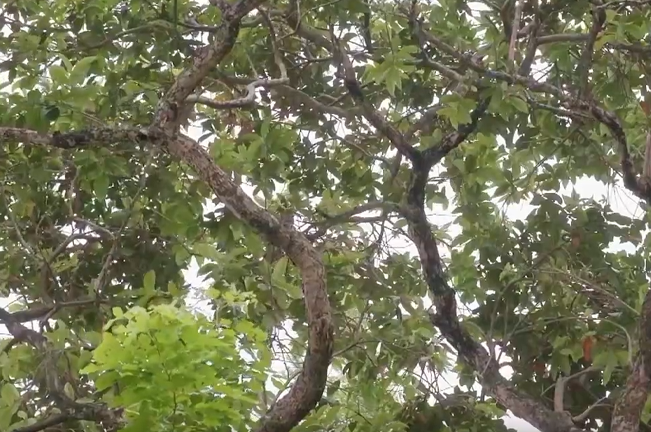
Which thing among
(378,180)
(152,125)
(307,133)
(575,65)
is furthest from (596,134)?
(152,125)

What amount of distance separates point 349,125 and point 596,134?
0.73 m

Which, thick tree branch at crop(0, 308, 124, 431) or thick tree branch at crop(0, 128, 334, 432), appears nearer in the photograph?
thick tree branch at crop(0, 128, 334, 432)

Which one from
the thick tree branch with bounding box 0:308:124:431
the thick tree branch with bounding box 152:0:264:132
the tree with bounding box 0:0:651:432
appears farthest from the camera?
the tree with bounding box 0:0:651:432

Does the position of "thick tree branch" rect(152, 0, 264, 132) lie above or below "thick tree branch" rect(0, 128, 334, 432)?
above

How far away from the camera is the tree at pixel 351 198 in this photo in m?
2.00

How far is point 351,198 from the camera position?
8.20 feet

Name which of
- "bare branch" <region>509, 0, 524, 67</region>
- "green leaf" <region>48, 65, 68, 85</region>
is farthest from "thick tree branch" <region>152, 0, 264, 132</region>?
"bare branch" <region>509, 0, 524, 67</region>

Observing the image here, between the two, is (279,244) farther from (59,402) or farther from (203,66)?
(59,402)

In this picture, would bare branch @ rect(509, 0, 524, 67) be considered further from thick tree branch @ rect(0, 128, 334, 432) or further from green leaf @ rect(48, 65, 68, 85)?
green leaf @ rect(48, 65, 68, 85)

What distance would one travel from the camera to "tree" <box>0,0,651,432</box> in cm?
200

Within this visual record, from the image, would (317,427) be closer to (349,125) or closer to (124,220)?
(124,220)

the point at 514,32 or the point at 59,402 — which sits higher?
the point at 514,32

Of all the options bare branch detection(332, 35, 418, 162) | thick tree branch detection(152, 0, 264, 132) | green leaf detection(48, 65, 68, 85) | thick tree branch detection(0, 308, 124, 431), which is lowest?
thick tree branch detection(0, 308, 124, 431)

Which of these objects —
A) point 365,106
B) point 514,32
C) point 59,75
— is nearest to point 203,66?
point 59,75
